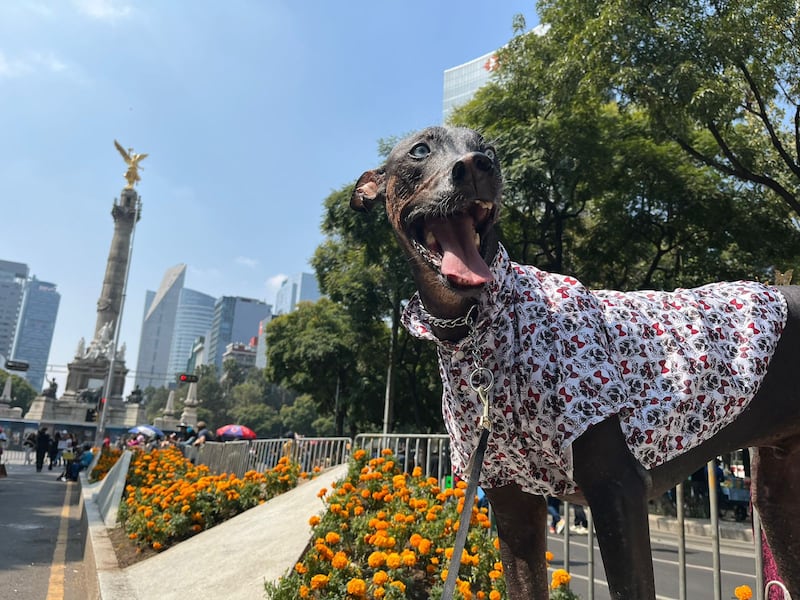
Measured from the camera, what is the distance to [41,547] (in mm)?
7938

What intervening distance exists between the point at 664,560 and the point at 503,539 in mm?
8286

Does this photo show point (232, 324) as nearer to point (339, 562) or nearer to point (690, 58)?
point (690, 58)

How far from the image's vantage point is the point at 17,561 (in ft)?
22.6

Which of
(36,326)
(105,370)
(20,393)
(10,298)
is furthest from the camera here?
(36,326)

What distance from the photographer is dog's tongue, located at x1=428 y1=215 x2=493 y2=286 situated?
5.79ft

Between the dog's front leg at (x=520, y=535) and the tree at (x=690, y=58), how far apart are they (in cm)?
873

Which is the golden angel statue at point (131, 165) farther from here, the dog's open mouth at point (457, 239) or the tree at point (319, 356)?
the dog's open mouth at point (457, 239)

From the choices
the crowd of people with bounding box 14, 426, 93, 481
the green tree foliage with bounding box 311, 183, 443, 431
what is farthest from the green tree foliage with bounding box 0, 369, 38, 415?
the green tree foliage with bounding box 311, 183, 443, 431

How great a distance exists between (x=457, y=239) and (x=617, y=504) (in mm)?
882

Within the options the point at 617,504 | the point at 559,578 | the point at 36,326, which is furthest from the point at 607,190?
the point at 36,326

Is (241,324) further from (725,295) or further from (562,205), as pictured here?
(725,295)

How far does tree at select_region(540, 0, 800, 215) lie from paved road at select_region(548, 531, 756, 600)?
19.9 ft

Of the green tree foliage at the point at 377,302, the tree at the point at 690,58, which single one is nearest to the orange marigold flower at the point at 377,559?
the tree at the point at 690,58

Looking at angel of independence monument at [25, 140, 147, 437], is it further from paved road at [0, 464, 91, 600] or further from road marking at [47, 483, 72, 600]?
road marking at [47, 483, 72, 600]
